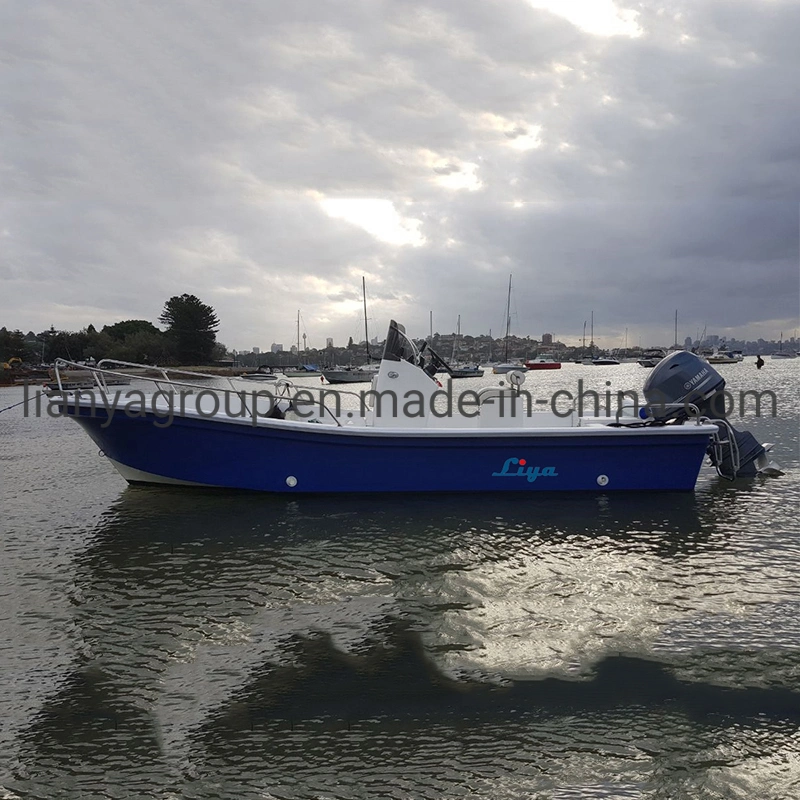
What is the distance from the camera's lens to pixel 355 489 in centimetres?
888

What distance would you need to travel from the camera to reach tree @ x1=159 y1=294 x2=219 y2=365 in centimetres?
8169

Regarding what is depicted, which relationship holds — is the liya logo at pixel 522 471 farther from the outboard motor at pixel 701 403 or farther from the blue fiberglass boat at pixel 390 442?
the outboard motor at pixel 701 403

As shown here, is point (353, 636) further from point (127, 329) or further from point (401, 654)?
point (127, 329)

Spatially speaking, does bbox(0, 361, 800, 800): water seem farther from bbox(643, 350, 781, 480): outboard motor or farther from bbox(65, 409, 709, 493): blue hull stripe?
bbox(643, 350, 781, 480): outboard motor

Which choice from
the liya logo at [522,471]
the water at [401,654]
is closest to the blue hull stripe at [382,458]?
the liya logo at [522,471]

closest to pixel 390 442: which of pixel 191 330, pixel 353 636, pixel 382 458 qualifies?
pixel 382 458

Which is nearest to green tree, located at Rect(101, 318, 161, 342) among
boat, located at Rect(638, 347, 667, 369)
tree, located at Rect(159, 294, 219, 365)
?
tree, located at Rect(159, 294, 219, 365)

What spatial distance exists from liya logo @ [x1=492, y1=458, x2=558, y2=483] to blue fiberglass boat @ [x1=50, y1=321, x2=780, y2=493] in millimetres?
18

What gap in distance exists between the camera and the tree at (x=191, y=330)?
268 feet

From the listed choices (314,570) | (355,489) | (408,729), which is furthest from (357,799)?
(355,489)

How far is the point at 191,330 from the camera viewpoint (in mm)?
82000

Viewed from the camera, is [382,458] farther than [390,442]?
Yes

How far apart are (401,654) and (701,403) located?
7.71 m

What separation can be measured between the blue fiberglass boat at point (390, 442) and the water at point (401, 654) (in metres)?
0.68
